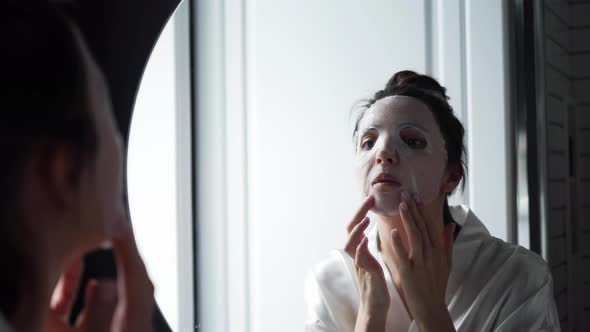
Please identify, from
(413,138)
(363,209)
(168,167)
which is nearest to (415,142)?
(413,138)

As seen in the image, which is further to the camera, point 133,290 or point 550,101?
point 550,101

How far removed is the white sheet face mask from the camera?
0.79 meters

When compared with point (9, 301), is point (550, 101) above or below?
above

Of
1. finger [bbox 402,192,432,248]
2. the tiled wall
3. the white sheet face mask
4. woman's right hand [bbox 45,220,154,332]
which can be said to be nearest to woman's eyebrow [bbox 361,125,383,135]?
the white sheet face mask

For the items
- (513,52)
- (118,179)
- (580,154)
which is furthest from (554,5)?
(118,179)

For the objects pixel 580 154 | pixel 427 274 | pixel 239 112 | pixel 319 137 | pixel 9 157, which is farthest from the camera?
pixel 239 112

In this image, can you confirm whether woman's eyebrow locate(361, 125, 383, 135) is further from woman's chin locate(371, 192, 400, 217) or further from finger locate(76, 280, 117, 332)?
finger locate(76, 280, 117, 332)

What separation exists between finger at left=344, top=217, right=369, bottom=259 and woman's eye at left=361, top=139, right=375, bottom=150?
0.10 metres

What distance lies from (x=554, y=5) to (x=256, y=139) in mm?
659

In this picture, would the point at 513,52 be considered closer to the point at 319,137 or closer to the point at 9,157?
the point at 319,137

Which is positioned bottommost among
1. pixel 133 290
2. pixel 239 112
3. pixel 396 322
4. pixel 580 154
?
pixel 396 322

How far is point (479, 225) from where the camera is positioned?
899mm

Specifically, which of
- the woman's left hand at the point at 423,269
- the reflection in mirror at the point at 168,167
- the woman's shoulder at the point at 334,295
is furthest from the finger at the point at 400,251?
the reflection in mirror at the point at 168,167

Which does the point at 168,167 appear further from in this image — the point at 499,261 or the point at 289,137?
the point at 499,261
